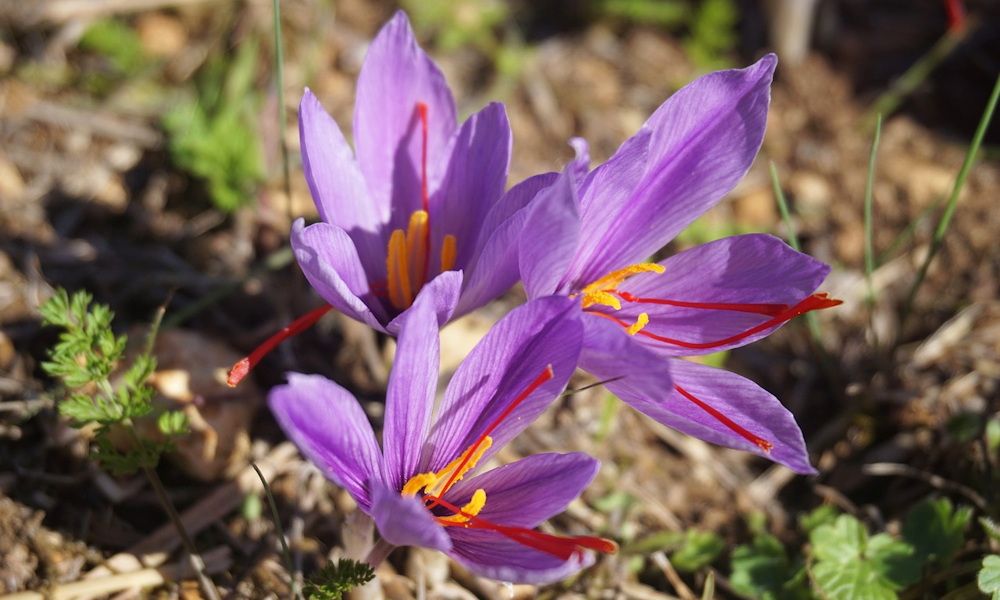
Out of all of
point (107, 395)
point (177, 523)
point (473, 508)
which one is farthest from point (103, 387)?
point (473, 508)

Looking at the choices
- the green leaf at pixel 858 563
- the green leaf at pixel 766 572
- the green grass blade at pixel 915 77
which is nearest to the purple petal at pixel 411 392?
the green leaf at pixel 766 572

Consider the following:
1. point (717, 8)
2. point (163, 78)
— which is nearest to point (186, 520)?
point (163, 78)

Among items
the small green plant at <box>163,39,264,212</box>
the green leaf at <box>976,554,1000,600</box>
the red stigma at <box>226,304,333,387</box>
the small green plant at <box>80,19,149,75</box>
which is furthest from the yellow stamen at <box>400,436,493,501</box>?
the small green plant at <box>80,19,149,75</box>

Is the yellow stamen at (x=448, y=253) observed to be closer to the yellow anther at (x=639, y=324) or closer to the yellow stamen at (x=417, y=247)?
the yellow stamen at (x=417, y=247)

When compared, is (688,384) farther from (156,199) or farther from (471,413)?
(156,199)

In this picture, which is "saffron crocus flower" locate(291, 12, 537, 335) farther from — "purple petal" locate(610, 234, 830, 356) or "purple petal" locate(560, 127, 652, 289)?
"purple petal" locate(610, 234, 830, 356)
